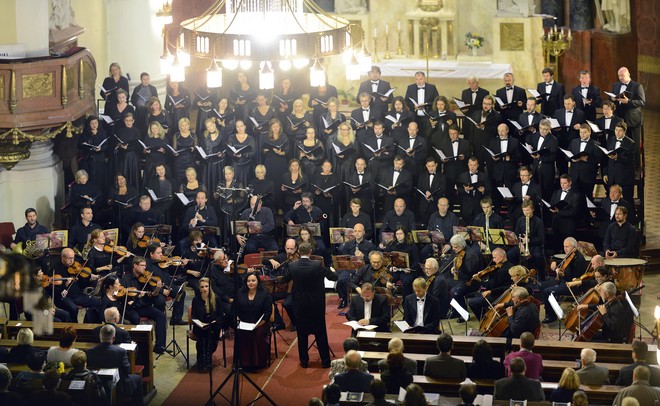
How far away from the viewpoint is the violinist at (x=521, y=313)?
14.7 m

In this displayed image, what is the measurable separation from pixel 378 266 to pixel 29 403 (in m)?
5.48

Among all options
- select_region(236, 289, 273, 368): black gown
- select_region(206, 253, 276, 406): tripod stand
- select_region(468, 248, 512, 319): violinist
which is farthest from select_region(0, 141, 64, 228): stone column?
select_region(468, 248, 512, 319): violinist

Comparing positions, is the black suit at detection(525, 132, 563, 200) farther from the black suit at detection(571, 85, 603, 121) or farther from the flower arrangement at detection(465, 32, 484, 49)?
the flower arrangement at detection(465, 32, 484, 49)

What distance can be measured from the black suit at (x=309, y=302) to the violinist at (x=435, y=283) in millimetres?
1347

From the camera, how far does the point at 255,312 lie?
599 inches

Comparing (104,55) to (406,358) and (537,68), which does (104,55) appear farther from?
(406,358)

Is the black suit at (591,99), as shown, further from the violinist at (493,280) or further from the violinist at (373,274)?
the violinist at (373,274)

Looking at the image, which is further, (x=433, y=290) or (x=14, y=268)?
(x=433, y=290)

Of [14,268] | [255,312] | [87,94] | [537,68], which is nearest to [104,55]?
[87,94]

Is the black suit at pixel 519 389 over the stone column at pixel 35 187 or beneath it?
beneath

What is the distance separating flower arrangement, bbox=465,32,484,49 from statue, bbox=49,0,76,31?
6831mm

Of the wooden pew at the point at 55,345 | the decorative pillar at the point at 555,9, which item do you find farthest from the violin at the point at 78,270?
the decorative pillar at the point at 555,9

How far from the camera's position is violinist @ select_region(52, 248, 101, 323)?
16188 millimetres

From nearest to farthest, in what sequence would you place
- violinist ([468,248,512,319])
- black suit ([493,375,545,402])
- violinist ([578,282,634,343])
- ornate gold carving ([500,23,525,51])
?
black suit ([493,375,545,402]) < violinist ([578,282,634,343]) < violinist ([468,248,512,319]) < ornate gold carving ([500,23,525,51])
